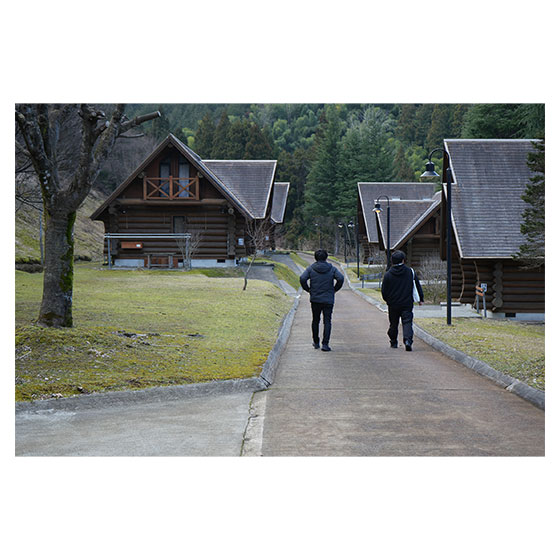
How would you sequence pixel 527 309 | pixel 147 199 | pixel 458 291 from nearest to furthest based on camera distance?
pixel 527 309 < pixel 458 291 < pixel 147 199

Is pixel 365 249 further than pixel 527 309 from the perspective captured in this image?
Yes

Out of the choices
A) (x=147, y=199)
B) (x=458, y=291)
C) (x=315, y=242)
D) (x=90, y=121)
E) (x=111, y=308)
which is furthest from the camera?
(x=315, y=242)

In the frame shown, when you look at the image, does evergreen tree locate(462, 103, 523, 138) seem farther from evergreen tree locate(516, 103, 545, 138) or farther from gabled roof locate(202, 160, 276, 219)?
gabled roof locate(202, 160, 276, 219)

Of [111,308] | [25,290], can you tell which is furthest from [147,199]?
[111,308]

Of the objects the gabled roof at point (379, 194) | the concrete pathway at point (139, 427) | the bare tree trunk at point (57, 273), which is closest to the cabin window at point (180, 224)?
the gabled roof at point (379, 194)

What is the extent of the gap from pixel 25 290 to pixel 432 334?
1436 centimetres

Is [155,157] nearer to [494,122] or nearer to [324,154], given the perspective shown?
[494,122]

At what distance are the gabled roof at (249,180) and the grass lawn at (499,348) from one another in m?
25.4

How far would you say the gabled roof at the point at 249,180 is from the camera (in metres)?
45.7

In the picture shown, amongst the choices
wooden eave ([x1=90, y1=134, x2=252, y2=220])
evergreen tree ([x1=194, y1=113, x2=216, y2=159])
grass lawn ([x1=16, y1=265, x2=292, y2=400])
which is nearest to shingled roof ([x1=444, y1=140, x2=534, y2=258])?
grass lawn ([x1=16, y1=265, x2=292, y2=400])

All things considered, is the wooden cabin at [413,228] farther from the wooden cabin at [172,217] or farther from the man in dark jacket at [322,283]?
the man in dark jacket at [322,283]

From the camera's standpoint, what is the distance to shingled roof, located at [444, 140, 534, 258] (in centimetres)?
2550

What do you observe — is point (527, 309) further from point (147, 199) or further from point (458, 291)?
point (147, 199)

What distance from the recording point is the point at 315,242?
9506 cm
